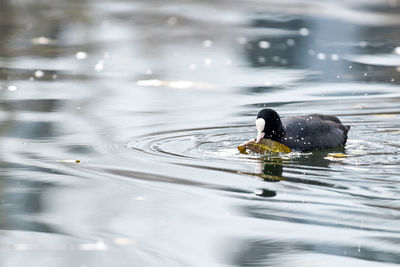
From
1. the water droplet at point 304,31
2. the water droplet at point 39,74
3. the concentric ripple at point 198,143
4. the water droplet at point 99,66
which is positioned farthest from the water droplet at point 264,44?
the concentric ripple at point 198,143

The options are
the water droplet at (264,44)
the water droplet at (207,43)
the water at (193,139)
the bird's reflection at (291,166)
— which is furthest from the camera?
the water droplet at (207,43)

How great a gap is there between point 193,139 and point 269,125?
31.7 inches

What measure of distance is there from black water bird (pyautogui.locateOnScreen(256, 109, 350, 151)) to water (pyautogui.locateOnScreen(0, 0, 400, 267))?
15 centimetres

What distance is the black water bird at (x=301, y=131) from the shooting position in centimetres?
828

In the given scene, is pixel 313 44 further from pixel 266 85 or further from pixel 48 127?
pixel 48 127

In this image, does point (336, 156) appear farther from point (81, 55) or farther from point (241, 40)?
point (241, 40)

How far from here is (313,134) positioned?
8.55 meters

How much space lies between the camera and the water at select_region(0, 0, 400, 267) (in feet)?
18.3

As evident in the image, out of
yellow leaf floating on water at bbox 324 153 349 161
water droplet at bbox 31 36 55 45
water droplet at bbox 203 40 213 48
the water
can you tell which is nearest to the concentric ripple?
the water

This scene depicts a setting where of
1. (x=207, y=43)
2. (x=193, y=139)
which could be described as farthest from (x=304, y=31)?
(x=193, y=139)

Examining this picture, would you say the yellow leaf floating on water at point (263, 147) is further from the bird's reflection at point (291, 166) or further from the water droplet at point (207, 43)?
the water droplet at point (207, 43)

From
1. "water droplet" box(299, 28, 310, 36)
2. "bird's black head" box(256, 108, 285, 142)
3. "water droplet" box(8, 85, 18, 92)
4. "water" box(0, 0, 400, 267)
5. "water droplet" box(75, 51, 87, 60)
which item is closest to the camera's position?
"water" box(0, 0, 400, 267)

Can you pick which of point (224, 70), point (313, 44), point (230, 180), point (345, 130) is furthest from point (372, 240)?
point (313, 44)

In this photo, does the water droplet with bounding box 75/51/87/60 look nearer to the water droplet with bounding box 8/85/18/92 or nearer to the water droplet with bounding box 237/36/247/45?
the water droplet with bounding box 8/85/18/92
